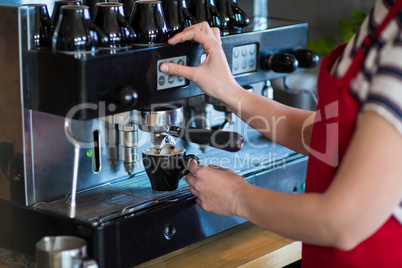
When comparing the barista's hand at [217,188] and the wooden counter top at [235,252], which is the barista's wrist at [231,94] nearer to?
the barista's hand at [217,188]

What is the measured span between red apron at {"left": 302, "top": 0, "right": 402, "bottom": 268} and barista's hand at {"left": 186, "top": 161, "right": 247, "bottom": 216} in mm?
133

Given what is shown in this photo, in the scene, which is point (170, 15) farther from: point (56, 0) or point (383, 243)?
point (383, 243)

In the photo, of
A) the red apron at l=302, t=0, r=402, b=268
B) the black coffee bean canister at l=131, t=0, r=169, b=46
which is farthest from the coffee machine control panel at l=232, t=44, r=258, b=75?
the red apron at l=302, t=0, r=402, b=268

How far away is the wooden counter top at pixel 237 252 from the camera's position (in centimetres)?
134

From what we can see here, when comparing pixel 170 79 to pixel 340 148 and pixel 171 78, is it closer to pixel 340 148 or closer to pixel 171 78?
pixel 171 78

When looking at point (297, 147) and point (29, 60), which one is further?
point (297, 147)

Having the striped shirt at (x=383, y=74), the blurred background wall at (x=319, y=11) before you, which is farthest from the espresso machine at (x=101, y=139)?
the blurred background wall at (x=319, y=11)

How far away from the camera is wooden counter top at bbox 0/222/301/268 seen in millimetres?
1331

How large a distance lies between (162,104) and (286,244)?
0.43 metres

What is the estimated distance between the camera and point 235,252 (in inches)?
54.6

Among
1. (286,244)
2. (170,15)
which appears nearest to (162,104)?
(170,15)

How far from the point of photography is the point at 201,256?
137 cm

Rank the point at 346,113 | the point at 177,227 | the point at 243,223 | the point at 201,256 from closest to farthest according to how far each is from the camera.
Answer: the point at 346,113 → the point at 177,227 → the point at 201,256 → the point at 243,223

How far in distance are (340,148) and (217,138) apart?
1.07 feet
